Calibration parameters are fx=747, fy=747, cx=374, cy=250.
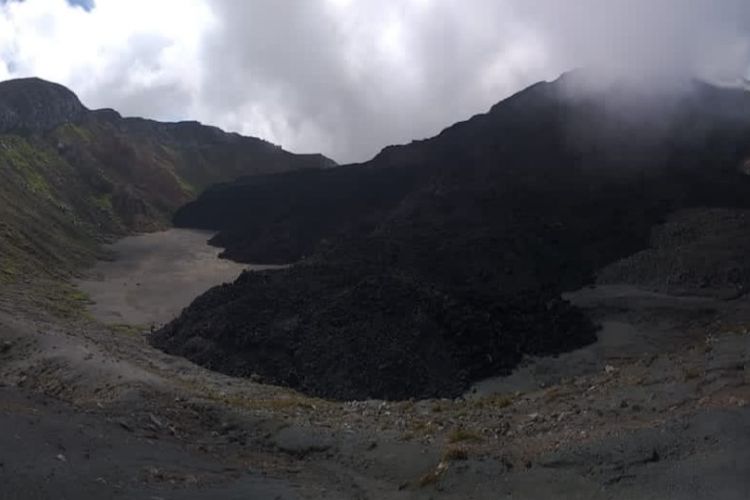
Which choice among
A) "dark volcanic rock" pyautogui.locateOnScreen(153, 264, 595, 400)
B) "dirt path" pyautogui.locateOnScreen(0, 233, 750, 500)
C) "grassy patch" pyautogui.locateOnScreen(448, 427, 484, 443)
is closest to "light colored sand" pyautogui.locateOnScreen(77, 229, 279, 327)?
"dark volcanic rock" pyautogui.locateOnScreen(153, 264, 595, 400)

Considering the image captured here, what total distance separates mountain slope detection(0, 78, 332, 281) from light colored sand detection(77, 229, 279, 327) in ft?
11.0

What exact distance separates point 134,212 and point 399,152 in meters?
36.3

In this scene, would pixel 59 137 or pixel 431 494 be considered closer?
pixel 431 494

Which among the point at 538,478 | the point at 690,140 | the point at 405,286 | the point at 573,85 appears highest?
the point at 573,85

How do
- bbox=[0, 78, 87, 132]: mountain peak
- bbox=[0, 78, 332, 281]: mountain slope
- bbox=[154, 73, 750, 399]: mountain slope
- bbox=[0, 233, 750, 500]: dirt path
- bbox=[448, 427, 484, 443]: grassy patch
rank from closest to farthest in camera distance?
bbox=[0, 233, 750, 500]: dirt path → bbox=[448, 427, 484, 443]: grassy patch → bbox=[154, 73, 750, 399]: mountain slope → bbox=[0, 78, 332, 281]: mountain slope → bbox=[0, 78, 87, 132]: mountain peak

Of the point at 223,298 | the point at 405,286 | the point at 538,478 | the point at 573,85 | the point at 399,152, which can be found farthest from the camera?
the point at 399,152

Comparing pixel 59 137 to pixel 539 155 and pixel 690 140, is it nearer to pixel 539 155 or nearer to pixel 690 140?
pixel 539 155

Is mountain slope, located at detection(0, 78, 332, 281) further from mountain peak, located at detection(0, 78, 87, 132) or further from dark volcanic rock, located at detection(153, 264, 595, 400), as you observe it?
dark volcanic rock, located at detection(153, 264, 595, 400)

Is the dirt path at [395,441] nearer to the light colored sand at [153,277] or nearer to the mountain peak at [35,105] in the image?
the light colored sand at [153,277]

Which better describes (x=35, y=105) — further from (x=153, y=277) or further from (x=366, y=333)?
(x=366, y=333)

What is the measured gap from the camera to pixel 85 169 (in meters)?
94.0

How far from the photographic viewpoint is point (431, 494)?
11.0 m

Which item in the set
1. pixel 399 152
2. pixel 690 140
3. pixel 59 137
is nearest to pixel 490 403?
pixel 690 140

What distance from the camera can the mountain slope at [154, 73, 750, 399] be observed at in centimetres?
2867
